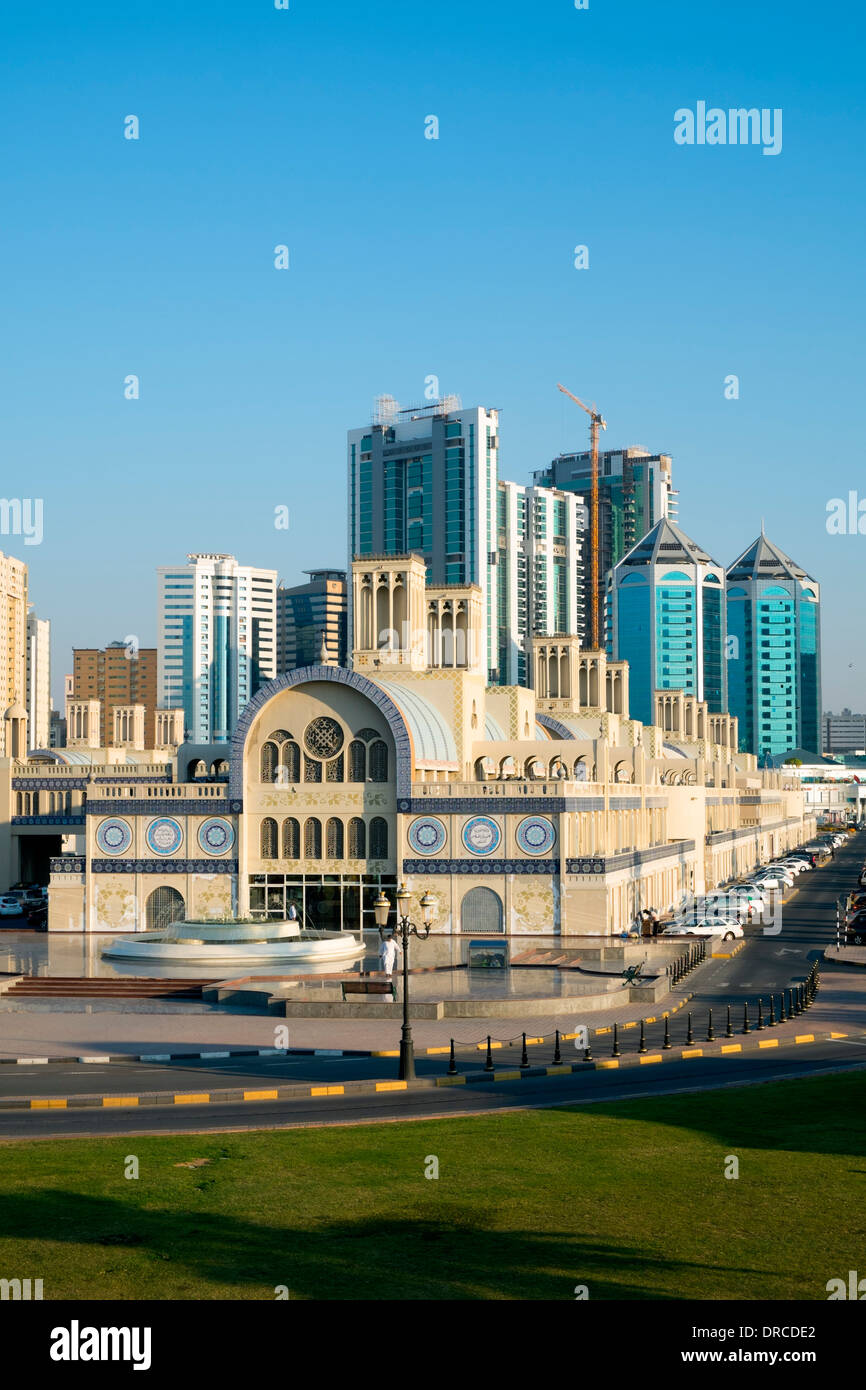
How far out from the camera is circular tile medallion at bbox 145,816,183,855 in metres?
70.5

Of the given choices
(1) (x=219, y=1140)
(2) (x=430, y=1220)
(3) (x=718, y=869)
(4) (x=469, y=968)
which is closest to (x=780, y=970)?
(4) (x=469, y=968)

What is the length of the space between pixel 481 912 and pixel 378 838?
5.92 metres

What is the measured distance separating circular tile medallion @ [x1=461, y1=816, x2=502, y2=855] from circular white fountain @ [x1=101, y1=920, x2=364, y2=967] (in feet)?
28.6

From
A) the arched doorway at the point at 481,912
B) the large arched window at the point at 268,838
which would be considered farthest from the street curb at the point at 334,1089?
the large arched window at the point at 268,838

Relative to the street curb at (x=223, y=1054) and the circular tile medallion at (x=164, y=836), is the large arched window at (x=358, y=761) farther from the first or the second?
the street curb at (x=223, y=1054)

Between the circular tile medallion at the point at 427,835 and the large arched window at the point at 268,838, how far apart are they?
267 inches

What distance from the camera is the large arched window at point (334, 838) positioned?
70000 millimetres

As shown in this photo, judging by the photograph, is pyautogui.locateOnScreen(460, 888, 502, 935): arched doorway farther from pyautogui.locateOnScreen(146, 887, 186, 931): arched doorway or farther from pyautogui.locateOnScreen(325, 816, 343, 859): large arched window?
pyautogui.locateOnScreen(146, 887, 186, 931): arched doorway

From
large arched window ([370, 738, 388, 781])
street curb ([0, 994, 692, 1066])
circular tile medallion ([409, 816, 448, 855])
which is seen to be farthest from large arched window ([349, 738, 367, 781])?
street curb ([0, 994, 692, 1066])

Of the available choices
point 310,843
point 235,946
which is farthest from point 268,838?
point 235,946

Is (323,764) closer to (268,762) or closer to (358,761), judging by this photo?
(358,761)

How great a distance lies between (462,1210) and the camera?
2006 cm
